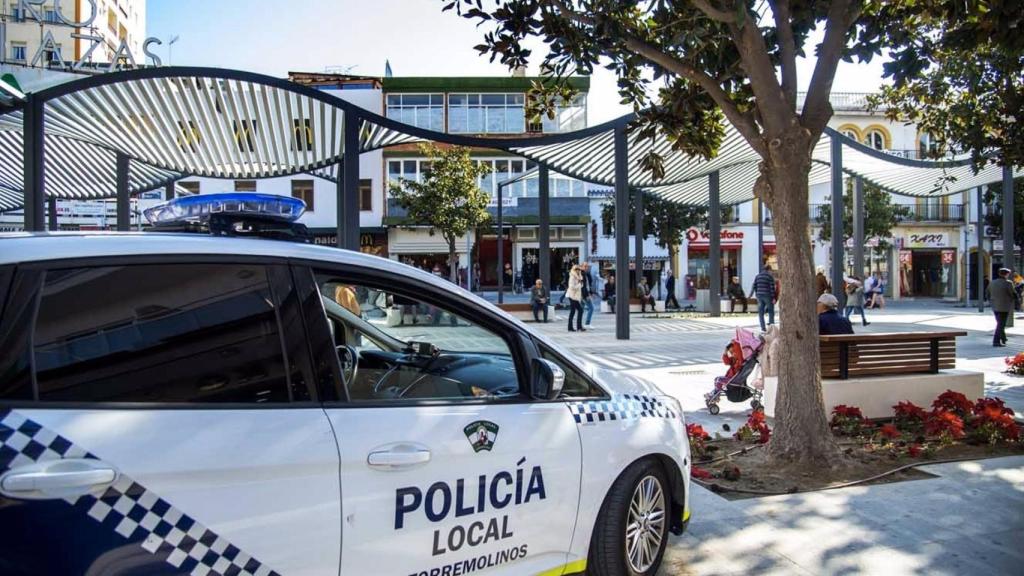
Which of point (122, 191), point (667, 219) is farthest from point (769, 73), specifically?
point (667, 219)

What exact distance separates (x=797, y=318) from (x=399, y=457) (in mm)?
4249

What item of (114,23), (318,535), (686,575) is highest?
(114,23)

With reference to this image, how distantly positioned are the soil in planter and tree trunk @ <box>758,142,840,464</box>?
142 millimetres

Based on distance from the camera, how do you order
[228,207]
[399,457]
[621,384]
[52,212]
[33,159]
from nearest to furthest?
[399,457]
[228,207]
[621,384]
[33,159]
[52,212]

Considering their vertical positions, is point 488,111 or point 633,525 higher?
point 488,111

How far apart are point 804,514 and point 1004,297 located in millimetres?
13065

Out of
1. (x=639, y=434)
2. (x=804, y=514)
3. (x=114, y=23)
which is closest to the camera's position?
(x=639, y=434)

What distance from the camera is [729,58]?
7.12 metres

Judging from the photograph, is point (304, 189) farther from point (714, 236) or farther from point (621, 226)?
point (621, 226)

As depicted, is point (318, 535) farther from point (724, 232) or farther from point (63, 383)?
point (724, 232)

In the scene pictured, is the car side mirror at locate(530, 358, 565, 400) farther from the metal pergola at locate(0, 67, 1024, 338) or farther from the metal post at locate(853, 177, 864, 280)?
the metal post at locate(853, 177, 864, 280)

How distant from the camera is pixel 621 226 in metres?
16.2

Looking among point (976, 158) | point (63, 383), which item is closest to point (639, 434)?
point (63, 383)

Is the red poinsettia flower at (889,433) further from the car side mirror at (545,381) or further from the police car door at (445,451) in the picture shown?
the car side mirror at (545,381)
